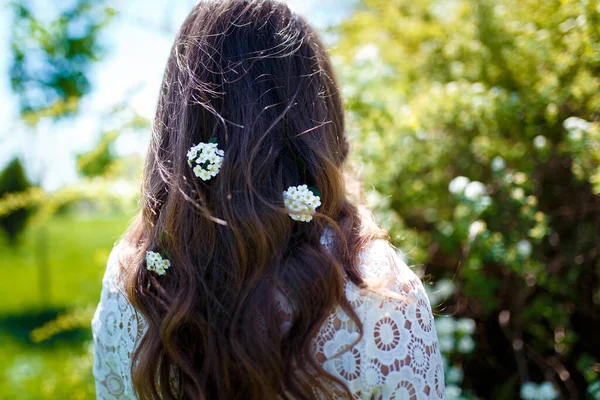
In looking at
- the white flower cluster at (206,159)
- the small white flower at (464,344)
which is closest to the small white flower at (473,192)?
the small white flower at (464,344)

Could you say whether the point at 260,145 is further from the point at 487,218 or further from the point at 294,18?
the point at 487,218

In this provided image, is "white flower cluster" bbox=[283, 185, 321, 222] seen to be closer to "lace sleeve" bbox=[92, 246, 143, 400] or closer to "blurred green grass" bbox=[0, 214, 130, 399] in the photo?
"lace sleeve" bbox=[92, 246, 143, 400]

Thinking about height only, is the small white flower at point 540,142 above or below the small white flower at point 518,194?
above

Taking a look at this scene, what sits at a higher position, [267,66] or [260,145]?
[267,66]

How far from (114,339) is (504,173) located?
57.6 inches

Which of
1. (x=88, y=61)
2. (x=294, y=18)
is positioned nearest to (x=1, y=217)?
(x=88, y=61)

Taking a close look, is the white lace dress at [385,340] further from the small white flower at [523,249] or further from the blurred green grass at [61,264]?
the blurred green grass at [61,264]

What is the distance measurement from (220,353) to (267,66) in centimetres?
66

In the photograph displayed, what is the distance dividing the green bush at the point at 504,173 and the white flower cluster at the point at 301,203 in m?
0.90

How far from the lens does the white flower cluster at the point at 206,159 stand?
3.64 ft

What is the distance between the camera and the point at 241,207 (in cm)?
110

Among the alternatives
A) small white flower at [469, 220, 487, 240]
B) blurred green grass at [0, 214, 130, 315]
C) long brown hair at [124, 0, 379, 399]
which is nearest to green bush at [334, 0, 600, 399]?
small white flower at [469, 220, 487, 240]

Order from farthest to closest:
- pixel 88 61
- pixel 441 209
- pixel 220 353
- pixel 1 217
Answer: pixel 1 217 < pixel 88 61 < pixel 441 209 < pixel 220 353

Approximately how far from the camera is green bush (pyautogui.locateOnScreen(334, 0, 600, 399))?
5.90ft
